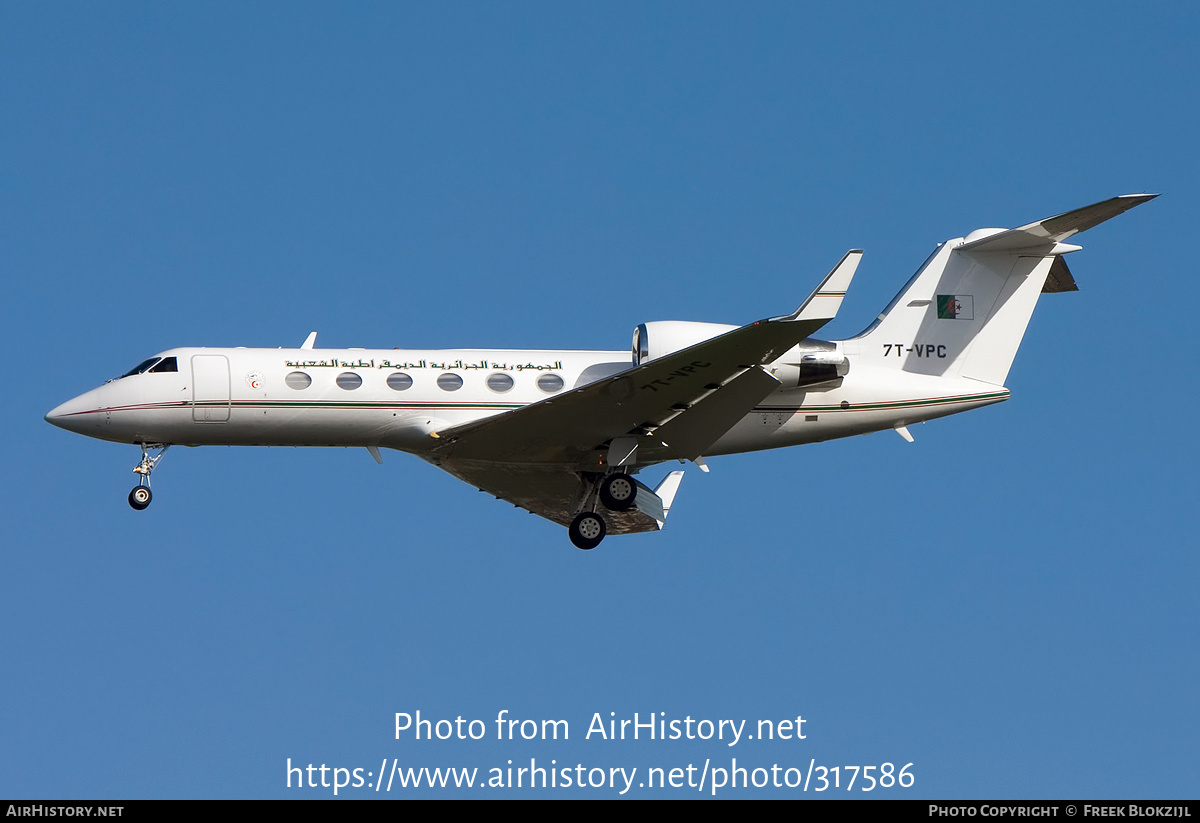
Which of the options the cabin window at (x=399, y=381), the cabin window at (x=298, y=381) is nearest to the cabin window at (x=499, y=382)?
the cabin window at (x=399, y=381)

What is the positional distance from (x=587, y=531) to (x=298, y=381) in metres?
4.72

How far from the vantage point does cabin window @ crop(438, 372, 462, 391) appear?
22.7m

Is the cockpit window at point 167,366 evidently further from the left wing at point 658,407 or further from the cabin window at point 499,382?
the cabin window at point 499,382

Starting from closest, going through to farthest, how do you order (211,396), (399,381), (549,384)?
(211,396)
(399,381)
(549,384)

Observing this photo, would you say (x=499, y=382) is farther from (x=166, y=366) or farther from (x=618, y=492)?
(x=166, y=366)

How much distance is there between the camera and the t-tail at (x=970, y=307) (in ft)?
79.3

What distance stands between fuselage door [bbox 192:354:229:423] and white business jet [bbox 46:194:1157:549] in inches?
0.8

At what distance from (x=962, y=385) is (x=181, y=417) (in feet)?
38.0

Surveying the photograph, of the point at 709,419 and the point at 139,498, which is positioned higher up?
the point at 709,419

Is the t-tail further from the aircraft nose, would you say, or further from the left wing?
the aircraft nose

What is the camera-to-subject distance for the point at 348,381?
2242 cm

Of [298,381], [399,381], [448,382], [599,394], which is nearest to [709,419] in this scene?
[599,394]

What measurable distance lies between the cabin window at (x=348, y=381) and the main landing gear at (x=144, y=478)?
8.98 ft

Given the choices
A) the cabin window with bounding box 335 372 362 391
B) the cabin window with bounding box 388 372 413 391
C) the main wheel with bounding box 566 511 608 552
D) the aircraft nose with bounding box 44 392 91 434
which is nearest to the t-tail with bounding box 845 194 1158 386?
the main wheel with bounding box 566 511 608 552
